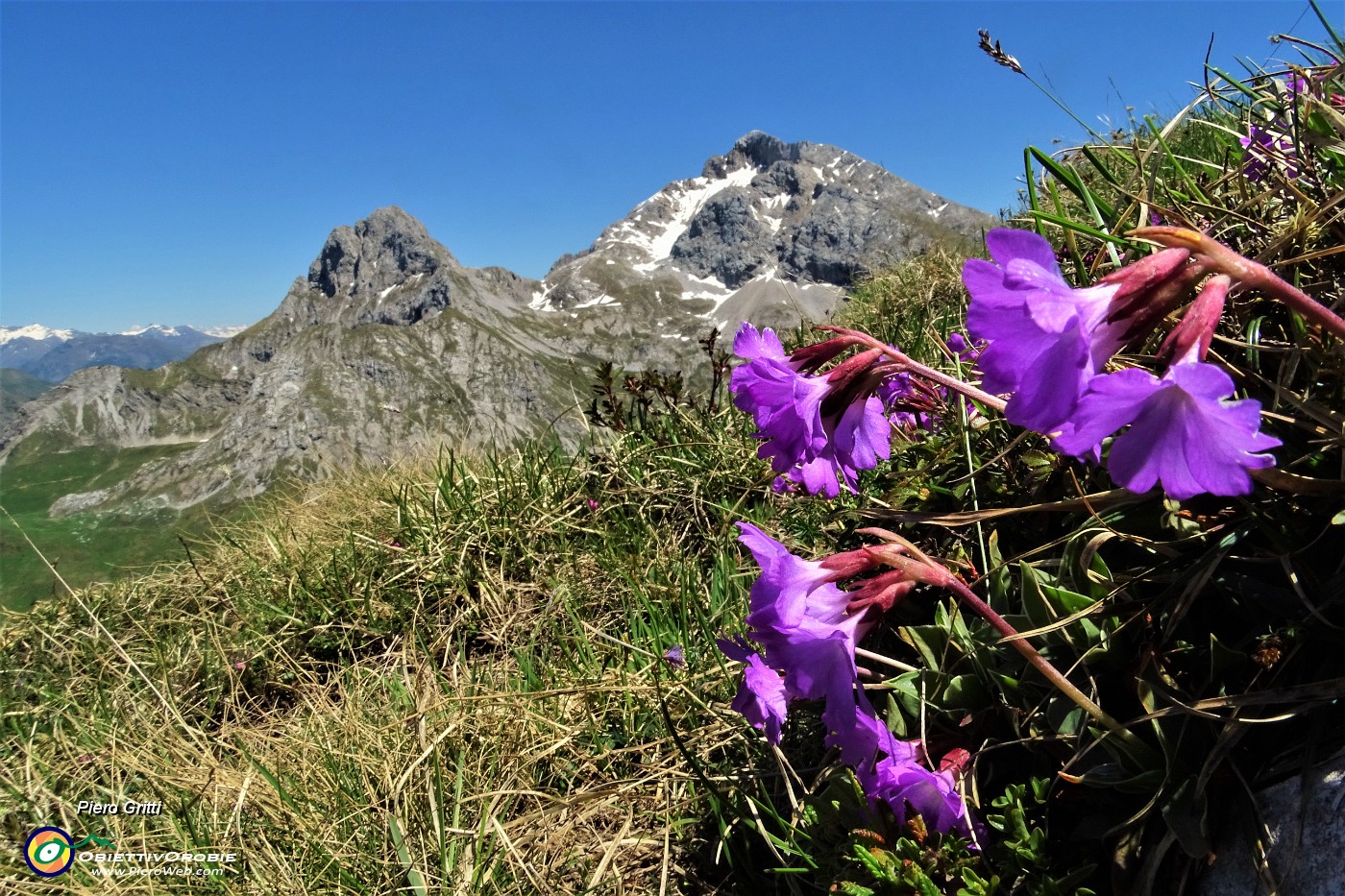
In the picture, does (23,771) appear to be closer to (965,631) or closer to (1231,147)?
(965,631)

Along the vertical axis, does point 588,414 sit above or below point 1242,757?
above

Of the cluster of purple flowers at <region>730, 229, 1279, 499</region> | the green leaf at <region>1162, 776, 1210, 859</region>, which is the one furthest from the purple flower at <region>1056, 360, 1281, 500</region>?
the green leaf at <region>1162, 776, 1210, 859</region>

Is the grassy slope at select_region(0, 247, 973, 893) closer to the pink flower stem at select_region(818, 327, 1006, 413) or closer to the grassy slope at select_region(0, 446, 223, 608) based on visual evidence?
the grassy slope at select_region(0, 446, 223, 608)

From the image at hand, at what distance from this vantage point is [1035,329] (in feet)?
2.79

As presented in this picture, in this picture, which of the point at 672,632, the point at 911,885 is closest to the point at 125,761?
the point at 672,632

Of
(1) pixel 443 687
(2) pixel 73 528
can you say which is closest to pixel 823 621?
(1) pixel 443 687

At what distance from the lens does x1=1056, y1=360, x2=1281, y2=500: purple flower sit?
0.78 meters

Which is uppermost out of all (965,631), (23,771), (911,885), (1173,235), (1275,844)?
(1173,235)

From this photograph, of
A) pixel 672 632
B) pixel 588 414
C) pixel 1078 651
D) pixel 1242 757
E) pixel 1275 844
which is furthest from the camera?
pixel 588 414

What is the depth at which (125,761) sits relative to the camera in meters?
2.92

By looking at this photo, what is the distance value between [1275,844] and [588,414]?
407 cm

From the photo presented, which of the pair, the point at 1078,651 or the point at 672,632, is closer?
the point at 1078,651

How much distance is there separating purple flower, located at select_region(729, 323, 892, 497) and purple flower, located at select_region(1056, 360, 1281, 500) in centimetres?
57

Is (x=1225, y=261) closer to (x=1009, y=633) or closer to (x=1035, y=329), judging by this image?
(x=1035, y=329)
